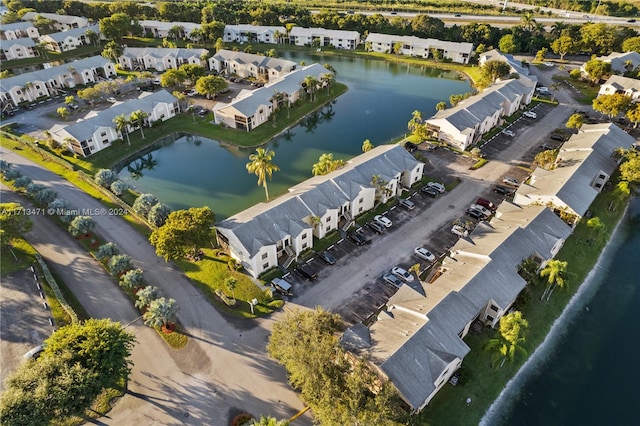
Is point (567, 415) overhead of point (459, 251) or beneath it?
beneath

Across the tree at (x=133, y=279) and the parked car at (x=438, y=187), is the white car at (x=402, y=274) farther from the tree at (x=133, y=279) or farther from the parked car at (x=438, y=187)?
the tree at (x=133, y=279)

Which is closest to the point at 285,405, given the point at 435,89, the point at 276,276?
the point at 276,276

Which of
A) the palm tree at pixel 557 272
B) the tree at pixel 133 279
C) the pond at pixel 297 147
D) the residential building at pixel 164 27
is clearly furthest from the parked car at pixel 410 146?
the residential building at pixel 164 27

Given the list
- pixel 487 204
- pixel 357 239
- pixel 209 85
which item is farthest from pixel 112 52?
pixel 487 204

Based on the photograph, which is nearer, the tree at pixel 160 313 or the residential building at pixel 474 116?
the tree at pixel 160 313

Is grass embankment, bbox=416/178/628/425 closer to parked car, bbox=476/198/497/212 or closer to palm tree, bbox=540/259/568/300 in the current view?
palm tree, bbox=540/259/568/300

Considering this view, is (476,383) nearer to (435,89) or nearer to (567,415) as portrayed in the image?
(567,415)

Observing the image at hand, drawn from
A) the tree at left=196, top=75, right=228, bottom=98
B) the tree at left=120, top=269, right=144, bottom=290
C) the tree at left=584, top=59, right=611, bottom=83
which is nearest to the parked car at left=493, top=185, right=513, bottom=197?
the tree at left=120, top=269, right=144, bottom=290
